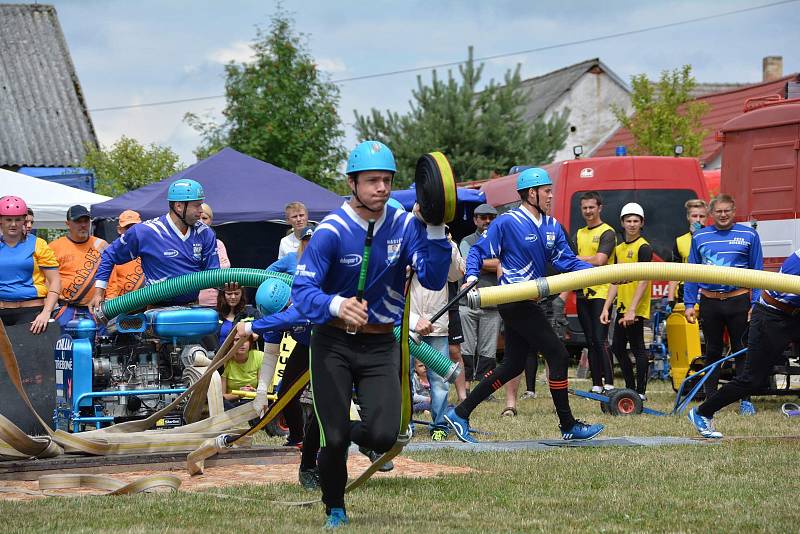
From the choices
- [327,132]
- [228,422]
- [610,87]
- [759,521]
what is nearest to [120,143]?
[327,132]

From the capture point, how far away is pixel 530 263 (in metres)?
10.0

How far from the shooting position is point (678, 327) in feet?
43.7

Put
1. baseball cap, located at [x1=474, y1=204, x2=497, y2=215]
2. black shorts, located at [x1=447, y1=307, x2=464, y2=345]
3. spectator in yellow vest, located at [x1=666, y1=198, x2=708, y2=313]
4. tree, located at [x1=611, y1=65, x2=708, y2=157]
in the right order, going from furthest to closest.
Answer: tree, located at [x1=611, y1=65, x2=708, y2=157] < spectator in yellow vest, located at [x1=666, y1=198, x2=708, y2=313] < baseball cap, located at [x1=474, y1=204, x2=497, y2=215] < black shorts, located at [x1=447, y1=307, x2=464, y2=345]

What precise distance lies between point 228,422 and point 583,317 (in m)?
4.87

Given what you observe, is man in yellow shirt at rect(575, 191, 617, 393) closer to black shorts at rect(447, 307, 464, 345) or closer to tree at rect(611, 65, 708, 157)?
black shorts at rect(447, 307, 464, 345)

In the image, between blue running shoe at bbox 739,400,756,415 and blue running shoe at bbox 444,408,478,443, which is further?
blue running shoe at bbox 739,400,756,415


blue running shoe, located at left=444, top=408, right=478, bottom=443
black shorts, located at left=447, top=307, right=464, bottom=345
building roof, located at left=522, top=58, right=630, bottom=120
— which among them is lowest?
blue running shoe, located at left=444, top=408, right=478, bottom=443

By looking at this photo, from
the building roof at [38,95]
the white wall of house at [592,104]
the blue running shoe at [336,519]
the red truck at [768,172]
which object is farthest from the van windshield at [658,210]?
the white wall of house at [592,104]

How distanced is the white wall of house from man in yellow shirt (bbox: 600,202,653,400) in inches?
1459

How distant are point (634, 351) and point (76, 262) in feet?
19.3

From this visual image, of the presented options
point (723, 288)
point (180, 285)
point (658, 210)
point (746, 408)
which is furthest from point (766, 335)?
point (658, 210)

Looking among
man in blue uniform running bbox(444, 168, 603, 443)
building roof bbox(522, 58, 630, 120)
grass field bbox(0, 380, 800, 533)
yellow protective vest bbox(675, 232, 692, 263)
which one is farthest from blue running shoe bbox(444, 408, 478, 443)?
building roof bbox(522, 58, 630, 120)

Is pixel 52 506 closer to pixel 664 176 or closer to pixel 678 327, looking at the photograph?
pixel 678 327

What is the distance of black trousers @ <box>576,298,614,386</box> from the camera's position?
1288 centimetres
